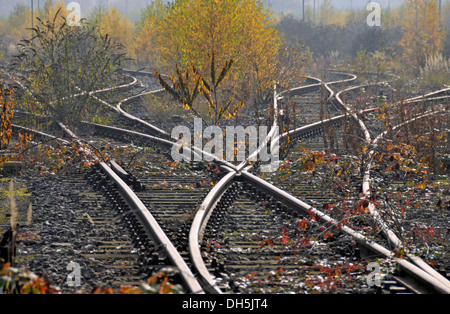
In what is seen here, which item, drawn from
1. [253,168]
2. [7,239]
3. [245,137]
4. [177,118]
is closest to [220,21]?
[177,118]

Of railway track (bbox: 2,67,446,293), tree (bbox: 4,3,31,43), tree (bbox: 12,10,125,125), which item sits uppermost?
tree (bbox: 4,3,31,43)

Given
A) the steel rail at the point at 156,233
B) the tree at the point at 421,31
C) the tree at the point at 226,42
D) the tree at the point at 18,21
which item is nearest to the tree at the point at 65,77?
the tree at the point at 226,42

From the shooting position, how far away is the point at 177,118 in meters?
14.2

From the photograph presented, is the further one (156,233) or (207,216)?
(207,216)

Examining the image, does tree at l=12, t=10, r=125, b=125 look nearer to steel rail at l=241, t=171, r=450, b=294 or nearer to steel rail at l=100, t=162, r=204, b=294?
steel rail at l=100, t=162, r=204, b=294

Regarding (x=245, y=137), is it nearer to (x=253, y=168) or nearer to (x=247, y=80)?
(x=253, y=168)

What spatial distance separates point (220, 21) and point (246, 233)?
33.8 ft

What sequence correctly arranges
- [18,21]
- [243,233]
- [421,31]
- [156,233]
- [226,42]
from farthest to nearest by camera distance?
1. [18,21]
2. [421,31]
3. [226,42]
4. [243,233]
5. [156,233]

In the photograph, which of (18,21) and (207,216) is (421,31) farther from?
(18,21)

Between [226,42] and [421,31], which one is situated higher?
[421,31]

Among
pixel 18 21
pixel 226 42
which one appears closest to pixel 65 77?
pixel 226 42

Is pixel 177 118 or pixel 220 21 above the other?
pixel 220 21

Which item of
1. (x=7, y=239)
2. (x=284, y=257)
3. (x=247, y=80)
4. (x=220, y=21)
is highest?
(x=220, y=21)

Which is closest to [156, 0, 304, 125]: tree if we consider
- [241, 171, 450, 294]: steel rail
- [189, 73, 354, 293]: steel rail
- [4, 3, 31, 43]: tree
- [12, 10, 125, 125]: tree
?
[12, 10, 125, 125]: tree
